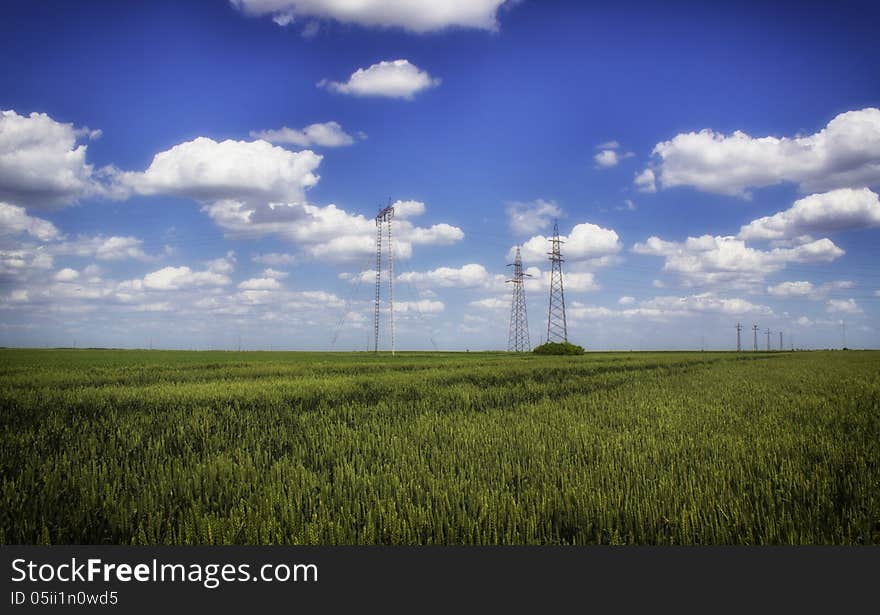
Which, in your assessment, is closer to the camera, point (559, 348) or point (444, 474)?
point (444, 474)

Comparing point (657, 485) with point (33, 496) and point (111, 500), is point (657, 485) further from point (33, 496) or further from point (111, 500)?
point (33, 496)

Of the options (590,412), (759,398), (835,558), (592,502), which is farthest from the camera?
(759,398)

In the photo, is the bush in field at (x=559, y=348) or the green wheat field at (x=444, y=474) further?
the bush in field at (x=559, y=348)

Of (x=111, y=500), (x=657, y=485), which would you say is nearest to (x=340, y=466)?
(x=111, y=500)

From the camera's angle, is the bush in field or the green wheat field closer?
the green wheat field

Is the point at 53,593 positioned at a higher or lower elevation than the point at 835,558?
lower

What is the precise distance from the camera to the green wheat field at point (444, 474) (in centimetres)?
444

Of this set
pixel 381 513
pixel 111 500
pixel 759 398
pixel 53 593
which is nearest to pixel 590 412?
pixel 759 398

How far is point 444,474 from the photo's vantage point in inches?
241

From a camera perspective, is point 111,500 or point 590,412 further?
point 590,412

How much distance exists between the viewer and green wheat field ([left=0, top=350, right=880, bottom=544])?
444cm

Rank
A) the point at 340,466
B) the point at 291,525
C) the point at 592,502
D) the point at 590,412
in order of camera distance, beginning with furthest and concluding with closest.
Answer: the point at 590,412 < the point at 340,466 < the point at 592,502 < the point at 291,525

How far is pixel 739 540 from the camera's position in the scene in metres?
4.17

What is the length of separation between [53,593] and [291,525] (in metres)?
1.64
